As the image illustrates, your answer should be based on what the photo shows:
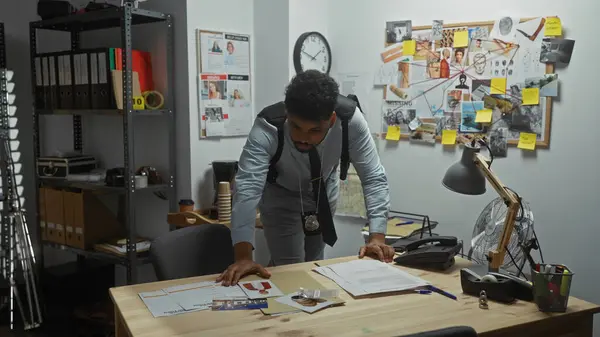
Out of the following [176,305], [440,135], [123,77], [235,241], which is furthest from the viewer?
[440,135]

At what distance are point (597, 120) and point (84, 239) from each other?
2.78 m

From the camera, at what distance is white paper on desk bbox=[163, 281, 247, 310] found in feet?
5.23

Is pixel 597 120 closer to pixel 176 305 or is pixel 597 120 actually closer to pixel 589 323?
pixel 589 323

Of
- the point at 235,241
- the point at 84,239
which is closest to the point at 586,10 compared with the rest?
the point at 235,241

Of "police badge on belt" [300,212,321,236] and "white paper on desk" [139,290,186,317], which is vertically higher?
"police badge on belt" [300,212,321,236]

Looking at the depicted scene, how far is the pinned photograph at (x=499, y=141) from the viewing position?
9.63ft

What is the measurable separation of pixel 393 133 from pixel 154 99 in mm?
1406

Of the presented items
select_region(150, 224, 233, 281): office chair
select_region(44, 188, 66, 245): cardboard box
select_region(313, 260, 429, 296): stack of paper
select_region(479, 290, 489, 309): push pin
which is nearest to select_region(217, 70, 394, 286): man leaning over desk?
select_region(313, 260, 429, 296): stack of paper

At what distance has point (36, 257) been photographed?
3672 millimetres

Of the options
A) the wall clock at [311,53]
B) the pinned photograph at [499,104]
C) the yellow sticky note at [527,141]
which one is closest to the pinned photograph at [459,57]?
the pinned photograph at [499,104]

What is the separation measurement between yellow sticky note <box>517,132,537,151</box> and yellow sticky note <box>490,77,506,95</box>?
0.25 m

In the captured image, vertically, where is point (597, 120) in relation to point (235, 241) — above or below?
above

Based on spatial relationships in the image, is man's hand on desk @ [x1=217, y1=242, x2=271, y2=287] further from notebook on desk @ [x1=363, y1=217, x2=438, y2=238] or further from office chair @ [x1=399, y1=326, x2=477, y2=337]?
notebook on desk @ [x1=363, y1=217, x2=438, y2=238]

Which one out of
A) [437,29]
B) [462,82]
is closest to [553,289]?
[462,82]
